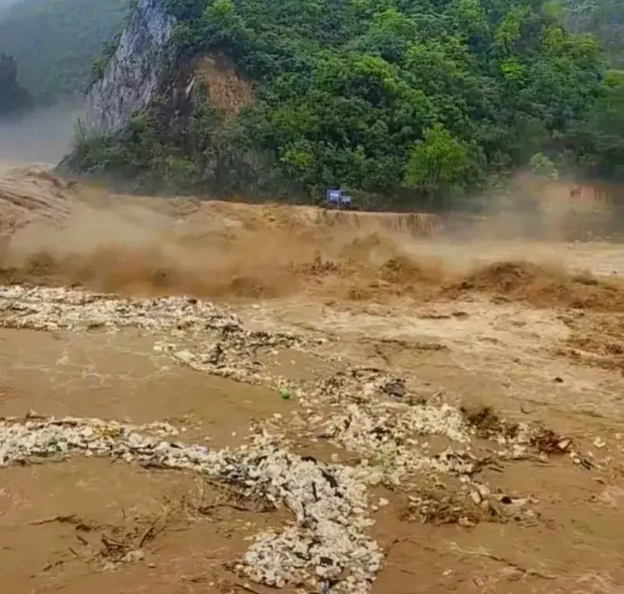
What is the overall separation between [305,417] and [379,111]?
52.8 ft

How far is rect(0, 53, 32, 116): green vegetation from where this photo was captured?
3934cm

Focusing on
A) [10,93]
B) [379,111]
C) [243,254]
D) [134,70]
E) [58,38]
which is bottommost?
[243,254]

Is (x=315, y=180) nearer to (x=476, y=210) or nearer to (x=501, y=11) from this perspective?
(x=476, y=210)

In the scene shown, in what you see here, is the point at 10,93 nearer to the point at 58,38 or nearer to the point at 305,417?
the point at 58,38

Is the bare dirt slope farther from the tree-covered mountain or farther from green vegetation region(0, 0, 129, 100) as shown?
green vegetation region(0, 0, 129, 100)

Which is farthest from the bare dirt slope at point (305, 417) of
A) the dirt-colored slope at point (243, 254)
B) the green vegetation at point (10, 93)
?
the green vegetation at point (10, 93)

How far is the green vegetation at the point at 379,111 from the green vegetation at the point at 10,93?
49.4ft

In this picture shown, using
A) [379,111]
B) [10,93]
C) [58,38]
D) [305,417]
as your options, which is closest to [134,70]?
[379,111]

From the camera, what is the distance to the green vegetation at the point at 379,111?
2328cm

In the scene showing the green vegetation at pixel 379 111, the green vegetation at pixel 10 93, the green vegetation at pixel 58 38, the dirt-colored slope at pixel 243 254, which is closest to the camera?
the dirt-colored slope at pixel 243 254

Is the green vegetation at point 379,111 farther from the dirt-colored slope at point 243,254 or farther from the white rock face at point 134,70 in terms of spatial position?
the dirt-colored slope at point 243,254

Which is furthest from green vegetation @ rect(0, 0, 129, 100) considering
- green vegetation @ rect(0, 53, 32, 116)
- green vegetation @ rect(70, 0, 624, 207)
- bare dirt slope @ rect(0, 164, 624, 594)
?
bare dirt slope @ rect(0, 164, 624, 594)

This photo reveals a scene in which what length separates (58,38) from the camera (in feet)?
168

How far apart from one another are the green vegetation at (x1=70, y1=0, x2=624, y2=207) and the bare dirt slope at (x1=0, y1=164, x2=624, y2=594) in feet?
16.4
